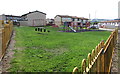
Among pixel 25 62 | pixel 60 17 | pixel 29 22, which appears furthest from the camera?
pixel 60 17

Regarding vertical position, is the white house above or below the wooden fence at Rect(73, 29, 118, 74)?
above

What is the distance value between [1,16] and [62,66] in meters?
56.1

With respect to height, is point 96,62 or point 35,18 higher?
point 35,18

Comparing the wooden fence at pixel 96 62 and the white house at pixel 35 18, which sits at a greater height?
the white house at pixel 35 18

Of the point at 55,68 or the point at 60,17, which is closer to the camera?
the point at 55,68

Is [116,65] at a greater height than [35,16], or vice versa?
[35,16]

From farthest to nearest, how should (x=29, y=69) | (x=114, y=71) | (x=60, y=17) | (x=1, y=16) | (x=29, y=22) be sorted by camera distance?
(x=60, y=17)
(x=1, y=16)
(x=29, y=22)
(x=114, y=71)
(x=29, y=69)

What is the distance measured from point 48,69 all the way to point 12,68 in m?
1.32

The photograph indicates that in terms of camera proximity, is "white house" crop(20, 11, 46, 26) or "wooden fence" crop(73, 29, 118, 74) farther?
"white house" crop(20, 11, 46, 26)

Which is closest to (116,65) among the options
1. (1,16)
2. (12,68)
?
(12,68)

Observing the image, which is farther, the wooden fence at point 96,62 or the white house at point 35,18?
the white house at point 35,18

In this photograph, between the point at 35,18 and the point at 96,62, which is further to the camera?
the point at 35,18

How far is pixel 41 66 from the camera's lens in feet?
17.8

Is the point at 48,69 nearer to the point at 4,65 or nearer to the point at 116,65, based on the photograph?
the point at 4,65
